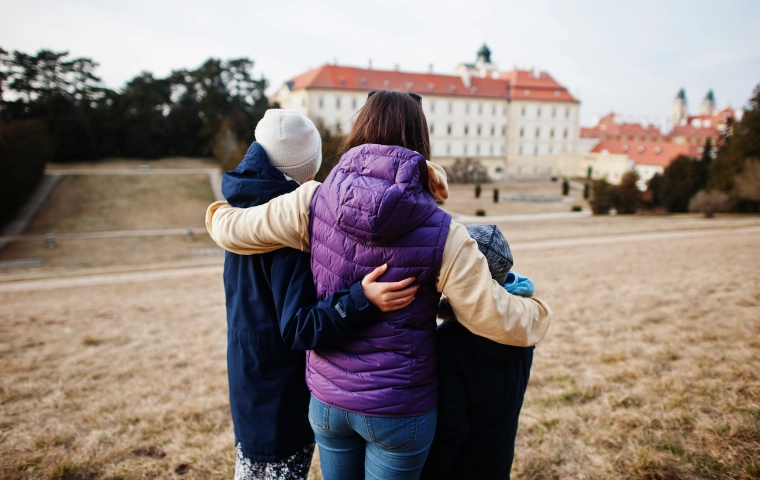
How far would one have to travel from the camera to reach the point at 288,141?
5.68 feet

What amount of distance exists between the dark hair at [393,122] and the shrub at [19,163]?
2647 centimetres

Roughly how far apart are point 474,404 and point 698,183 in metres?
31.4

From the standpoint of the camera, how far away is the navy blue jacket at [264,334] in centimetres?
161

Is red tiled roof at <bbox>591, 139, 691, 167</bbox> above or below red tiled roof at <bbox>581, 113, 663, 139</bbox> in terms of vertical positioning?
below

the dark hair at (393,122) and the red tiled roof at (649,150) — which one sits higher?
the red tiled roof at (649,150)

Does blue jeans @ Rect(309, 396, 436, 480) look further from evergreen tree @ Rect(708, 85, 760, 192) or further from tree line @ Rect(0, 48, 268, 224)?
tree line @ Rect(0, 48, 268, 224)

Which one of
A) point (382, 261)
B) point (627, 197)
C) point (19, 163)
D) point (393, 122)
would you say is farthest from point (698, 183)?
point (19, 163)

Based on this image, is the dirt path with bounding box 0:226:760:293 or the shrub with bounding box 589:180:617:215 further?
the shrub with bounding box 589:180:617:215

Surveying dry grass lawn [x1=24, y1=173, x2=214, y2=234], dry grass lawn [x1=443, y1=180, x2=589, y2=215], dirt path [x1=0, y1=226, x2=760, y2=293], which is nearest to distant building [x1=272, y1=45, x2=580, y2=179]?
dry grass lawn [x1=443, y1=180, x2=589, y2=215]

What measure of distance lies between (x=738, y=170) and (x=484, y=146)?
36.1 metres

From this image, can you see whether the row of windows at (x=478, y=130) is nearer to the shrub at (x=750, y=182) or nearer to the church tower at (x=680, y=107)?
the shrub at (x=750, y=182)

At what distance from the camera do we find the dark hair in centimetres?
150

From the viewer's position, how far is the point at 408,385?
1.42 m

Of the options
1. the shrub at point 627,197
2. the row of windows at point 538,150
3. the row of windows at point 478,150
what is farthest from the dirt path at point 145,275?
the row of windows at point 538,150
